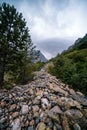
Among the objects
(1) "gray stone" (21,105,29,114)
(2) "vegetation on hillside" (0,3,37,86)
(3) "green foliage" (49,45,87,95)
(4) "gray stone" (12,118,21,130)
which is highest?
(2) "vegetation on hillside" (0,3,37,86)

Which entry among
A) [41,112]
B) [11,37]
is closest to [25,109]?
[41,112]

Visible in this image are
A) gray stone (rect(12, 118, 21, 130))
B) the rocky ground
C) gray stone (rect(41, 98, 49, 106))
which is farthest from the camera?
gray stone (rect(41, 98, 49, 106))

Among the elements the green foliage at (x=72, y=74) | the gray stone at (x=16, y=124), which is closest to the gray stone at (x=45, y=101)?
the gray stone at (x=16, y=124)

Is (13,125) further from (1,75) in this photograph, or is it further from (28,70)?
(28,70)

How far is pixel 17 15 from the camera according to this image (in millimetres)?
21438

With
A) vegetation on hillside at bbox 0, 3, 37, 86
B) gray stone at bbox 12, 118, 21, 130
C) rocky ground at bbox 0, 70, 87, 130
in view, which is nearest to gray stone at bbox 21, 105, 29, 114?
rocky ground at bbox 0, 70, 87, 130

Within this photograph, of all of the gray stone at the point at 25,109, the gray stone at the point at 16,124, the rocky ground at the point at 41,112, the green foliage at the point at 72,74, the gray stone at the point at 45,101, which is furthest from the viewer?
the green foliage at the point at 72,74

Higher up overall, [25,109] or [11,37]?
[11,37]

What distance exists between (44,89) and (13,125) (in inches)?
193

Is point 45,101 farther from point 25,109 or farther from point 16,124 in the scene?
point 16,124

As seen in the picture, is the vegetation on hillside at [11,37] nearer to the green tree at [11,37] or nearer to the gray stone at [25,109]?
the green tree at [11,37]

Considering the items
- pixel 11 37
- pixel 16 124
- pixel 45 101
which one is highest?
pixel 11 37

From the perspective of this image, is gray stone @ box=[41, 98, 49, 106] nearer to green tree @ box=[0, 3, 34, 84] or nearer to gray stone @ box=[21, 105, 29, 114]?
gray stone @ box=[21, 105, 29, 114]

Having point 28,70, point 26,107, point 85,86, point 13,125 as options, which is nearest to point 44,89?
point 26,107
